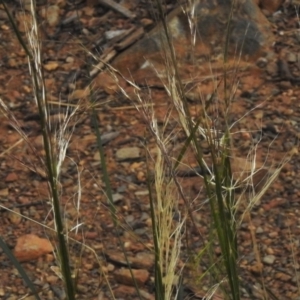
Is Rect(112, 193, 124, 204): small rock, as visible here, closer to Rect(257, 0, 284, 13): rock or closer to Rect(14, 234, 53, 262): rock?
Rect(14, 234, 53, 262): rock

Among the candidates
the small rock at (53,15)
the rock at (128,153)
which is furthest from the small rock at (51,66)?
the rock at (128,153)

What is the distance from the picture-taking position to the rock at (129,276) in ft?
8.52

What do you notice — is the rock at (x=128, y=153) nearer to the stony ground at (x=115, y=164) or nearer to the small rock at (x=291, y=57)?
the stony ground at (x=115, y=164)

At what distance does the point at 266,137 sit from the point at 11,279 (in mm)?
1006

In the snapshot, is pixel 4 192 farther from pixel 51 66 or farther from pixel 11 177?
pixel 51 66

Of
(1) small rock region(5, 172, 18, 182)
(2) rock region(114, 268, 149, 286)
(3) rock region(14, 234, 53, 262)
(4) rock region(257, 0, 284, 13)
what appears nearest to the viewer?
(2) rock region(114, 268, 149, 286)

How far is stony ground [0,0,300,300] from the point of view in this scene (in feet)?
8.62

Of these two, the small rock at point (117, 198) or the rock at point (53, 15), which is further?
the rock at point (53, 15)

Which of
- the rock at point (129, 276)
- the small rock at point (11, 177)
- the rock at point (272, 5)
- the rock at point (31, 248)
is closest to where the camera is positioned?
the rock at point (129, 276)

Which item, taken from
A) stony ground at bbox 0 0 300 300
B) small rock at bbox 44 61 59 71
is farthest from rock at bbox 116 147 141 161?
small rock at bbox 44 61 59 71

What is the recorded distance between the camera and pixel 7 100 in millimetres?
3395

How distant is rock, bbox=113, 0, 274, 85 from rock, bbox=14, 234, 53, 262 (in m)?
0.89

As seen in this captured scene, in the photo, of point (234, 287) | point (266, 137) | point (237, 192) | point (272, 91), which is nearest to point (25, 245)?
point (237, 192)

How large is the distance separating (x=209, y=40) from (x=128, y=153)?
65 centimetres
